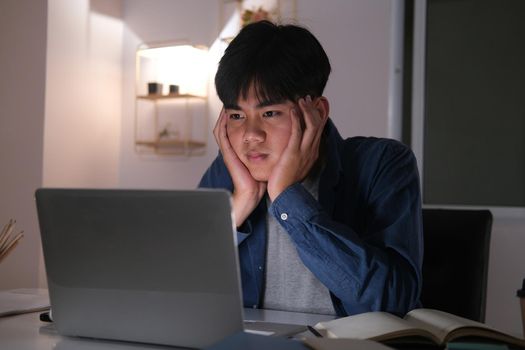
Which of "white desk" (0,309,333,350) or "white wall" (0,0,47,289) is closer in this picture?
"white desk" (0,309,333,350)

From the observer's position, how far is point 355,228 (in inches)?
Result: 57.2

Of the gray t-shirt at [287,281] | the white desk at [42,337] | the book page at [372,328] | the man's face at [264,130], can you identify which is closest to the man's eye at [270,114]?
the man's face at [264,130]

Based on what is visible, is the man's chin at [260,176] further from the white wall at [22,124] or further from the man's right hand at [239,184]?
the white wall at [22,124]

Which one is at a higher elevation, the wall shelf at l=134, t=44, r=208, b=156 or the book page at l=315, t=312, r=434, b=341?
the wall shelf at l=134, t=44, r=208, b=156

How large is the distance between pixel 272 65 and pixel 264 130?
150 mm

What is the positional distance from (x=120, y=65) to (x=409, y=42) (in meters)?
1.75

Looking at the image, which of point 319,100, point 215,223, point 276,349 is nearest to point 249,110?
point 319,100

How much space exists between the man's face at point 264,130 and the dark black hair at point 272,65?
16mm

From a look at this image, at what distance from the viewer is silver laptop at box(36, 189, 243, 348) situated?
79cm

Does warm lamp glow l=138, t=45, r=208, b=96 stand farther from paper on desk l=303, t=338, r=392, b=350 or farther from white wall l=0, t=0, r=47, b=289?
paper on desk l=303, t=338, r=392, b=350

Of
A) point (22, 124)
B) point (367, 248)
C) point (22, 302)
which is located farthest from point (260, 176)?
point (22, 124)

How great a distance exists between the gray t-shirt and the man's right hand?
93 mm

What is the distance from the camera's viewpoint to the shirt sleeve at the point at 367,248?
1168 millimetres

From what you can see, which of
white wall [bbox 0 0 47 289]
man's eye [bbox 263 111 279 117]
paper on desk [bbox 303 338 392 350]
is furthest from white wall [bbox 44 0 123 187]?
paper on desk [bbox 303 338 392 350]
